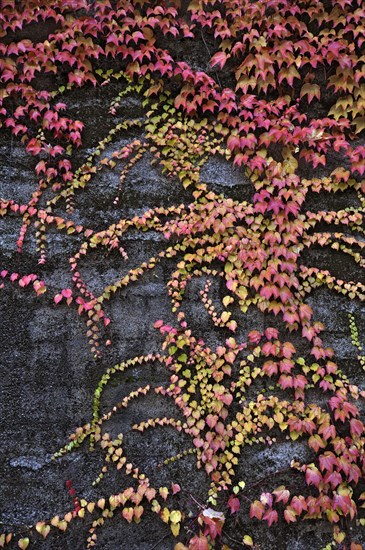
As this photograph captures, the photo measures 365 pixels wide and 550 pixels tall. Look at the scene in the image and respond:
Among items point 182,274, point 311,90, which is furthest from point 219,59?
point 182,274

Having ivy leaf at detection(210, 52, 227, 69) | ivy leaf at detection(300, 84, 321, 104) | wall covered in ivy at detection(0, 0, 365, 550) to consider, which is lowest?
wall covered in ivy at detection(0, 0, 365, 550)

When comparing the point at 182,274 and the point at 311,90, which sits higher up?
the point at 311,90

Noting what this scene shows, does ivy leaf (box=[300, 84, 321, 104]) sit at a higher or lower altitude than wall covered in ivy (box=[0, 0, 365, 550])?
higher

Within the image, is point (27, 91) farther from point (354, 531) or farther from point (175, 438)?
point (354, 531)

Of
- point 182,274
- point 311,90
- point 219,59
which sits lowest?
point 182,274

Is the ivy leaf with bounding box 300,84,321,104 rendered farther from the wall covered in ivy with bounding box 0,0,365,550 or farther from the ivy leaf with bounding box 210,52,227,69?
the ivy leaf with bounding box 210,52,227,69

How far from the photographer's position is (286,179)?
3.56m

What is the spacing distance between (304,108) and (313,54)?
1.23 feet

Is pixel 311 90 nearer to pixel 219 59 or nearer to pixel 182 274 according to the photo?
pixel 219 59

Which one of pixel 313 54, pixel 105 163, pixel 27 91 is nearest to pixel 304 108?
pixel 313 54

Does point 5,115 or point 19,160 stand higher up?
point 5,115

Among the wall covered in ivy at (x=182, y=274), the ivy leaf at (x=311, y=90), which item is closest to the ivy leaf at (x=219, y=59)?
the wall covered in ivy at (x=182, y=274)

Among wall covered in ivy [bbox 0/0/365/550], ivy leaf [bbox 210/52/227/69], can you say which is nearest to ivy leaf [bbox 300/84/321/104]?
wall covered in ivy [bbox 0/0/365/550]

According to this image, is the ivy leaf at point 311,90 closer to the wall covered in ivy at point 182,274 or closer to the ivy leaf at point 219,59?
the wall covered in ivy at point 182,274
